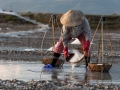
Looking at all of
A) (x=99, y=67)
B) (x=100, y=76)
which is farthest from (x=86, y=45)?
(x=100, y=76)

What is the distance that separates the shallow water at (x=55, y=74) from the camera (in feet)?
40.7

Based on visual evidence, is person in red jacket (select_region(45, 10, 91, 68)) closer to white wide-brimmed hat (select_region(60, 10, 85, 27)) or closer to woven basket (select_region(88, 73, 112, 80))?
white wide-brimmed hat (select_region(60, 10, 85, 27))

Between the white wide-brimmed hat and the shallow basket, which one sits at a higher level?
the white wide-brimmed hat

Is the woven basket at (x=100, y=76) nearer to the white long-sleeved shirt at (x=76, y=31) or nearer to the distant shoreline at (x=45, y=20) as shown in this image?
the white long-sleeved shirt at (x=76, y=31)

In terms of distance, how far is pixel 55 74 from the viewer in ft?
44.0

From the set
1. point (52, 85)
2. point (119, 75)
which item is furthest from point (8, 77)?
point (119, 75)

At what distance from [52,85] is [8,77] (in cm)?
207

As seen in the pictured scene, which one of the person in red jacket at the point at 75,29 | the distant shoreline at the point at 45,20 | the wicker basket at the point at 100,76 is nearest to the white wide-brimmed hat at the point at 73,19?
the person in red jacket at the point at 75,29

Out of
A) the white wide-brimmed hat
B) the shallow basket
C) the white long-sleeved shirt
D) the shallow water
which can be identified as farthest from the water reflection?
the white wide-brimmed hat

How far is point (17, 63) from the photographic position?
16.1 m

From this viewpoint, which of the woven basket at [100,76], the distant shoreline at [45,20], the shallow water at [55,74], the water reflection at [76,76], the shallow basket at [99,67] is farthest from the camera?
the distant shoreline at [45,20]

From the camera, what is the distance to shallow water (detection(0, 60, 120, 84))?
489 inches

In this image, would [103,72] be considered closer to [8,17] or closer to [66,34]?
[66,34]

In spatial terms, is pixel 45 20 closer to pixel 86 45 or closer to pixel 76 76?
pixel 86 45
